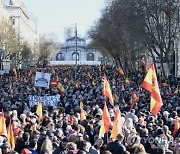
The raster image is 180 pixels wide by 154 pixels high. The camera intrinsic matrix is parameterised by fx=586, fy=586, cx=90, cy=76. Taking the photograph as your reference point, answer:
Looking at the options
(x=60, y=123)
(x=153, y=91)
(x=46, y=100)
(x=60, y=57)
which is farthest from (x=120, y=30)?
(x=60, y=57)

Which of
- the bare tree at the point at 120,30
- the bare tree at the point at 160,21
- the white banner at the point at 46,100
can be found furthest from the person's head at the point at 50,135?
the bare tree at the point at 120,30

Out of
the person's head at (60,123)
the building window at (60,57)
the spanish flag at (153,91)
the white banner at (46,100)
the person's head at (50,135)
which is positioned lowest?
the building window at (60,57)

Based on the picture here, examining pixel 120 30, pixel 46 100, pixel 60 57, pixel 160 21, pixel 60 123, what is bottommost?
pixel 60 57

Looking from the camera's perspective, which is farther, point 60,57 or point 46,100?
point 60,57

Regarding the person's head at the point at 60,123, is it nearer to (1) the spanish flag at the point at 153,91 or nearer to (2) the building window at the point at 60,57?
(1) the spanish flag at the point at 153,91

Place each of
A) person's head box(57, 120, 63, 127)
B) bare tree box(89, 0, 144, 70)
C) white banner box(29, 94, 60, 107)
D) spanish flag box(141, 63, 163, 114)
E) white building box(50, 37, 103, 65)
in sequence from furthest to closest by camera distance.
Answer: white building box(50, 37, 103, 65)
bare tree box(89, 0, 144, 70)
white banner box(29, 94, 60, 107)
spanish flag box(141, 63, 163, 114)
person's head box(57, 120, 63, 127)

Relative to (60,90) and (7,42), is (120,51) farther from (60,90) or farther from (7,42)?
(60,90)

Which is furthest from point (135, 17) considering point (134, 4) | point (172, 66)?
point (172, 66)

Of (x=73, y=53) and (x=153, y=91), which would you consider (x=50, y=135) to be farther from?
(x=73, y=53)

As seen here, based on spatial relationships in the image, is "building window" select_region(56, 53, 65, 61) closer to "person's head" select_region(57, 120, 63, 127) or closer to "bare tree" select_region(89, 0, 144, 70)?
"bare tree" select_region(89, 0, 144, 70)

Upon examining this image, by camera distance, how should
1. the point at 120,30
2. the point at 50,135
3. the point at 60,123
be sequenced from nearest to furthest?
1. the point at 50,135
2. the point at 60,123
3. the point at 120,30

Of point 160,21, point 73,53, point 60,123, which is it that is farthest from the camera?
point 73,53

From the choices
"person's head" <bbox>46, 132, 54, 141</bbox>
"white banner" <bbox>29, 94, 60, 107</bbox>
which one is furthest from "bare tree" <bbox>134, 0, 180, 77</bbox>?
"person's head" <bbox>46, 132, 54, 141</bbox>

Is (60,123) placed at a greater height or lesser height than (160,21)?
lesser
